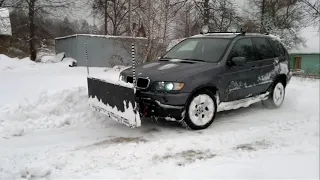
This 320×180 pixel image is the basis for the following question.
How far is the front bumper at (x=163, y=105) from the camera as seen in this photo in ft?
16.5

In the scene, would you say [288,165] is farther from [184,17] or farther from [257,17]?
[257,17]

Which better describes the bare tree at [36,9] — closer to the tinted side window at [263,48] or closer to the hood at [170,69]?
the tinted side window at [263,48]

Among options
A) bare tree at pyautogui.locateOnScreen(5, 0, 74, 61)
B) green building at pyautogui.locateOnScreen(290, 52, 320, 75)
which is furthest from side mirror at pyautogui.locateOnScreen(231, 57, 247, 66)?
bare tree at pyautogui.locateOnScreen(5, 0, 74, 61)

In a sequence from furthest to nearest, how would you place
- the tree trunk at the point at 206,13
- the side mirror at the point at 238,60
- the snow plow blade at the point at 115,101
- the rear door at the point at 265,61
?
1. the tree trunk at the point at 206,13
2. the rear door at the point at 265,61
3. the side mirror at the point at 238,60
4. the snow plow blade at the point at 115,101

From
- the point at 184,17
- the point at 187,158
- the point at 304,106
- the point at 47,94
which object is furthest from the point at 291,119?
the point at 184,17

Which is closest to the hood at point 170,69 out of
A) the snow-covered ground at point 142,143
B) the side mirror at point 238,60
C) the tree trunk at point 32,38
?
the side mirror at point 238,60

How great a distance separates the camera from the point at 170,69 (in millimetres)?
5371

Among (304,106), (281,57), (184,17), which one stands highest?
(184,17)

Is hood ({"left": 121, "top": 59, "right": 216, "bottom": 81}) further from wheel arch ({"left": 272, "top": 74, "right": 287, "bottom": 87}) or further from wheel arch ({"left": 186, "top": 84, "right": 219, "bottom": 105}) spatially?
wheel arch ({"left": 272, "top": 74, "right": 287, "bottom": 87})

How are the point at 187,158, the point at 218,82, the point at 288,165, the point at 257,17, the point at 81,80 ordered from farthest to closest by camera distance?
1. the point at 257,17
2. the point at 81,80
3. the point at 218,82
4. the point at 187,158
5. the point at 288,165

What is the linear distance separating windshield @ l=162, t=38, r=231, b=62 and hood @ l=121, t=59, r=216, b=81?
0.28 meters

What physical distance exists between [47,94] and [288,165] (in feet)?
15.8

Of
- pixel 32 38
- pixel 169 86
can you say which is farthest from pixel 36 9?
pixel 169 86

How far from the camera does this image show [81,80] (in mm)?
8086
